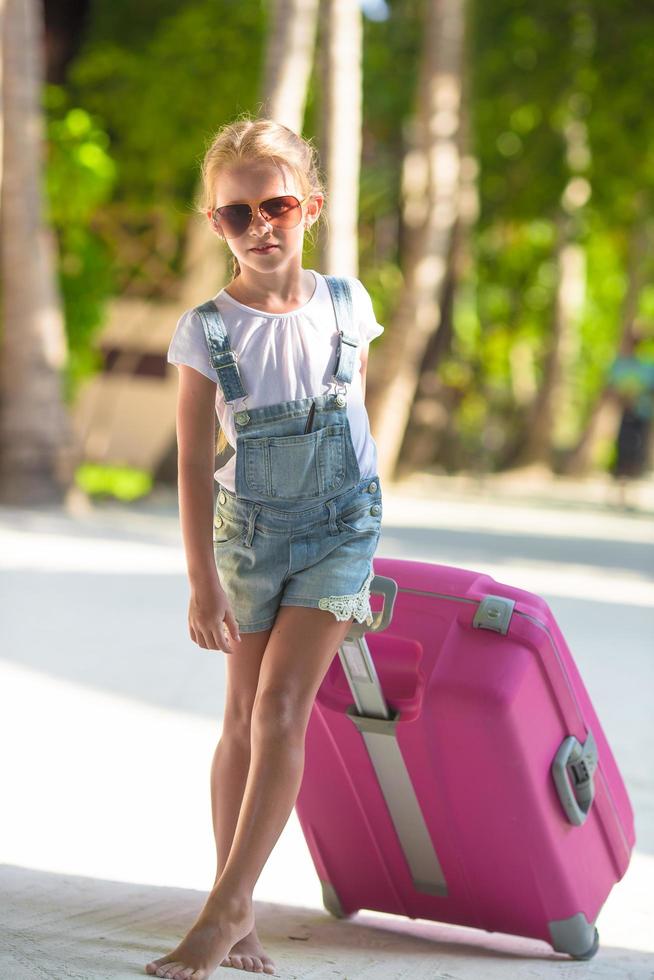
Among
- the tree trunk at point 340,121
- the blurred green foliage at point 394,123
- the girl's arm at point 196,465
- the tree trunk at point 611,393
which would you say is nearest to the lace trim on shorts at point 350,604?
the girl's arm at point 196,465

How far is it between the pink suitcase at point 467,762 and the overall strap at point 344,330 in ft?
1.53

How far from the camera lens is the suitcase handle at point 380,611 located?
10.4 ft

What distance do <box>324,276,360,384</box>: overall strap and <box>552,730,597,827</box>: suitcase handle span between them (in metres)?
0.92

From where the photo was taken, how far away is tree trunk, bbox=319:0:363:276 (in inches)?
629

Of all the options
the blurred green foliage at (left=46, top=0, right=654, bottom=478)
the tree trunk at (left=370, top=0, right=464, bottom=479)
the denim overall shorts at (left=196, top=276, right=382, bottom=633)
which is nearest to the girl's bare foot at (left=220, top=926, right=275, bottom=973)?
the denim overall shorts at (left=196, top=276, right=382, bottom=633)

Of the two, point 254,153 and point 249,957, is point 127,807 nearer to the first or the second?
point 249,957

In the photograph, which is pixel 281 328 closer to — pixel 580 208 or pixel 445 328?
pixel 445 328

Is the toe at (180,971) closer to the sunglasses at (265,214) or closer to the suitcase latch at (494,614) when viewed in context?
the suitcase latch at (494,614)

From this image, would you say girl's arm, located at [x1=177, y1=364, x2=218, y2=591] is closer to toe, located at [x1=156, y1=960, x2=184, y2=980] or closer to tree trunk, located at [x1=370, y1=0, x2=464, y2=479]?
toe, located at [x1=156, y1=960, x2=184, y2=980]

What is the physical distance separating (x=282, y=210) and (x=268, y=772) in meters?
1.06

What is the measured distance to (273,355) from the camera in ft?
9.75

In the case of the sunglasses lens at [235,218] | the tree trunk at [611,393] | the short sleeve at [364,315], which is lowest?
the tree trunk at [611,393]

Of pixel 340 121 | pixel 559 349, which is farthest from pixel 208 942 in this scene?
pixel 559 349

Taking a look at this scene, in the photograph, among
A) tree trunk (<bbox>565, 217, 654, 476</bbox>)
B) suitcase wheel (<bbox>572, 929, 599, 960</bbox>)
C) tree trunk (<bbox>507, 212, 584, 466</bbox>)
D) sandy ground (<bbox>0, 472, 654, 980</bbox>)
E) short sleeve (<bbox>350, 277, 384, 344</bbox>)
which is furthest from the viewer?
tree trunk (<bbox>565, 217, 654, 476</bbox>)
